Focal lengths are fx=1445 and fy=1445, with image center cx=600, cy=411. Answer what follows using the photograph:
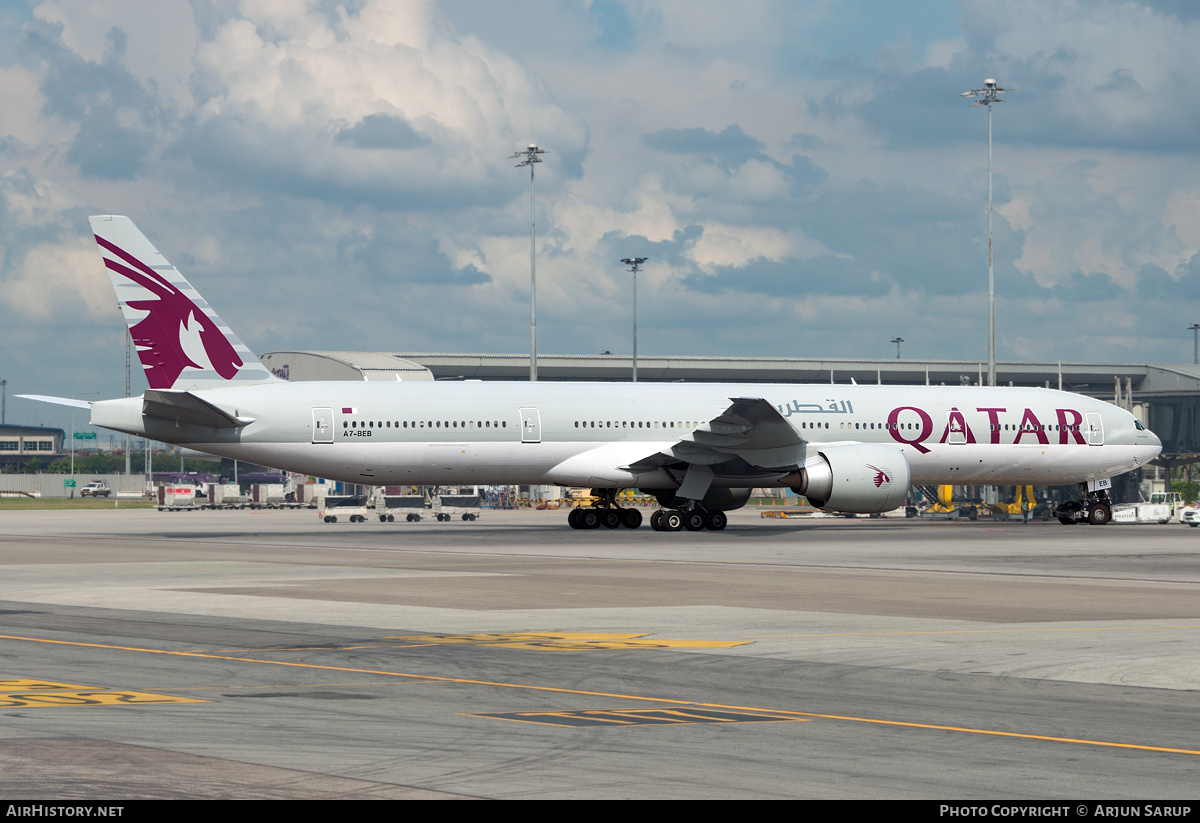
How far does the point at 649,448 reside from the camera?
43.2 m

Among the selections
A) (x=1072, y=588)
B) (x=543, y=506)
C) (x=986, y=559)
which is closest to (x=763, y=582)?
(x=1072, y=588)

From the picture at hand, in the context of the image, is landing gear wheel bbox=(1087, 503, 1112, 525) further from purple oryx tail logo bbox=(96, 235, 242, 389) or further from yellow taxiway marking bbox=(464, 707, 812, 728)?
yellow taxiway marking bbox=(464, 707, 812, 728)

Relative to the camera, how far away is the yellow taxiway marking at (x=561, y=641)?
15.8 metres

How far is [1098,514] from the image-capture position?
162 feet

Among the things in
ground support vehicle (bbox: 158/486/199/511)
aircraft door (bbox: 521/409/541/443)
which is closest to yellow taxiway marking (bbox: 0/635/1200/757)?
aircraft door (bbox: 521/409/541/443)

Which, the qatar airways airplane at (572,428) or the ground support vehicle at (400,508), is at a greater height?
the qatar airways airplane at (572,428)

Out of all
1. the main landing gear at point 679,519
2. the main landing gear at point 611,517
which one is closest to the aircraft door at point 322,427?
the main landing gear at point 611,517

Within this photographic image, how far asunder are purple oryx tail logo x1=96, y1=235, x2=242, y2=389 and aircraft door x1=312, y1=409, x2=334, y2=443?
312 centimetres

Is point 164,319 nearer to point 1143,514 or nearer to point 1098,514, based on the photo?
point 1098,514

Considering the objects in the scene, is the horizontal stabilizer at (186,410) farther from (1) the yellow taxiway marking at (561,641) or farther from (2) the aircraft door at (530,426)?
(1) the yellow taxiway marking at (561,641)

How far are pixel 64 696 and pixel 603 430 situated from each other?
31.7m

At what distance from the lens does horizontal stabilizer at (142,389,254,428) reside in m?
38.0

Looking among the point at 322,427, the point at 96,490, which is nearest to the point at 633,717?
the point at 322,427

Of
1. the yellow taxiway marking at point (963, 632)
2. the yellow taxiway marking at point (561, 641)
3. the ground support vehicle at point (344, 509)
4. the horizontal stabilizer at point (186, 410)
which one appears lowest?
the yellow taxiway marking at point (963, 632)
